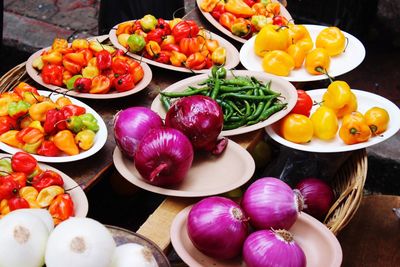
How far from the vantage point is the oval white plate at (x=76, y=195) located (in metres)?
1.86

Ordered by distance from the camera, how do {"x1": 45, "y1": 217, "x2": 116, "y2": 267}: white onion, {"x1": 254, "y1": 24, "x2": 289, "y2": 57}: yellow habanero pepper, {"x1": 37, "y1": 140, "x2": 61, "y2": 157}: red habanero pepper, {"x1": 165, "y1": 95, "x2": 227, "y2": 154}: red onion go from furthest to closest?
1. {"x1": 254, "y1": 24, "x2": 289, "y2": 57}: yellow habanero pepper
2. {"x1": 37, "y1": 140, "x2": 61, "y2": 157}: red habanero pepper
3. {"x1": 165, "y1": 95, "x2": 227, "y2": 154}: red onion
4. {"x1": 45, "y1": 217, "x2": 116, "y2": 267}: white onion

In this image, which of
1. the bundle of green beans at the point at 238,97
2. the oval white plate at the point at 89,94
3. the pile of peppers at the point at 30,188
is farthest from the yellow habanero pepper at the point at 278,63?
the pile of peppers at the point at 30,188

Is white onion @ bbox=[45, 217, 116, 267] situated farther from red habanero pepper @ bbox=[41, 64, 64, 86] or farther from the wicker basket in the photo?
red habanero pepper @ bbox=[41, 64, 64, 86]

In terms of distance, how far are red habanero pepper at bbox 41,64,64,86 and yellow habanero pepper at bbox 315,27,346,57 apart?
4.52ft

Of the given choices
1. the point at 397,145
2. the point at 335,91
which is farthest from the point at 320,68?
the point at 397,145

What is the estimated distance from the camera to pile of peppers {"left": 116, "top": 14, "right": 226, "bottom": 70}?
2.76 meters

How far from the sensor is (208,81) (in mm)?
2510

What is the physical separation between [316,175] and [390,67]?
8.15 ft

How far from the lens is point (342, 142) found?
94.8 inches

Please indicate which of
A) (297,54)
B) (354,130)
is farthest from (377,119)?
(297,54)

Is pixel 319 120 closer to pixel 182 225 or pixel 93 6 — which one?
pixel 182 225

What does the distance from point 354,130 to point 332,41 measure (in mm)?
725

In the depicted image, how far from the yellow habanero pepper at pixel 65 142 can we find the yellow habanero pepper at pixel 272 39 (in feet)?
3.89

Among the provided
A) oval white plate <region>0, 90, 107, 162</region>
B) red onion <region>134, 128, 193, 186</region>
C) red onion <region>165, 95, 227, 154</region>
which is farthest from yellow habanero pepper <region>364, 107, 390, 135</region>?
oval white plate <region>0, 90, 107, 162</region>
